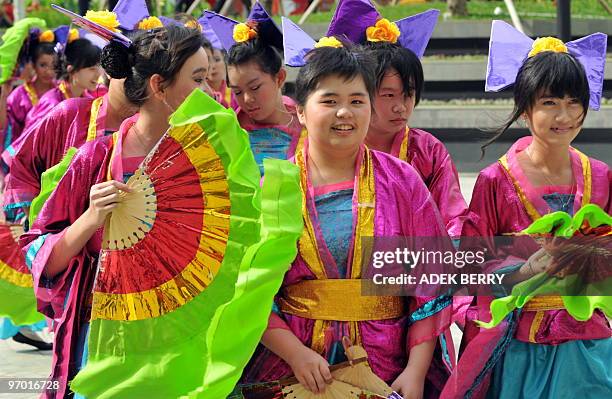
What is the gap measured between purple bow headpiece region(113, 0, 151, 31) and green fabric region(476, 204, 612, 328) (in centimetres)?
182

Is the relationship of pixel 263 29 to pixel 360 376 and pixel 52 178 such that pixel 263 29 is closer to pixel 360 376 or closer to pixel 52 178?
pixel 52 178

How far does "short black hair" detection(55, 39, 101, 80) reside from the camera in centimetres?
656

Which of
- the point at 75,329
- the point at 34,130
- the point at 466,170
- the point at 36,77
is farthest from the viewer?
the point at 466,170

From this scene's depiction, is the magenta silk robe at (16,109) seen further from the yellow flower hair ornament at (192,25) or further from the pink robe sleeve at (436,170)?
the pink robe sleeve at (436,170)

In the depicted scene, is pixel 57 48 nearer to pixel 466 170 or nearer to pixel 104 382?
pixel 104 382

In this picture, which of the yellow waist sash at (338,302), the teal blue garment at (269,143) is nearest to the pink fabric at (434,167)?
the teal blue garment at (269,143)

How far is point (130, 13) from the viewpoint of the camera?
183 inches

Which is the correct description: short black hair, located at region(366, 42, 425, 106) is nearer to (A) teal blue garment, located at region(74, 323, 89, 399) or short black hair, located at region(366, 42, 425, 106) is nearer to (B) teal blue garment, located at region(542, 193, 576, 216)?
(B) teal blue garment, located at region(542, 193, 576, 216)

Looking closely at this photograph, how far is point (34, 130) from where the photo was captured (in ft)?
16.2

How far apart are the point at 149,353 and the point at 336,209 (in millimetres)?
644

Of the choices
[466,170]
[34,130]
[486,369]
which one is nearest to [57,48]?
[34,130]

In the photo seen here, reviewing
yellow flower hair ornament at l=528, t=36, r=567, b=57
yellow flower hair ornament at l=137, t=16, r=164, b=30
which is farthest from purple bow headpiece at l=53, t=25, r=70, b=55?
yellow flower hair ornament at l=528, t=36, r=567, b=57

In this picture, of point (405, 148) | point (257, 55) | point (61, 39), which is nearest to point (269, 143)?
point (257, 55)

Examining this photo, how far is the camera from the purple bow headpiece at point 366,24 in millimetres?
4234
